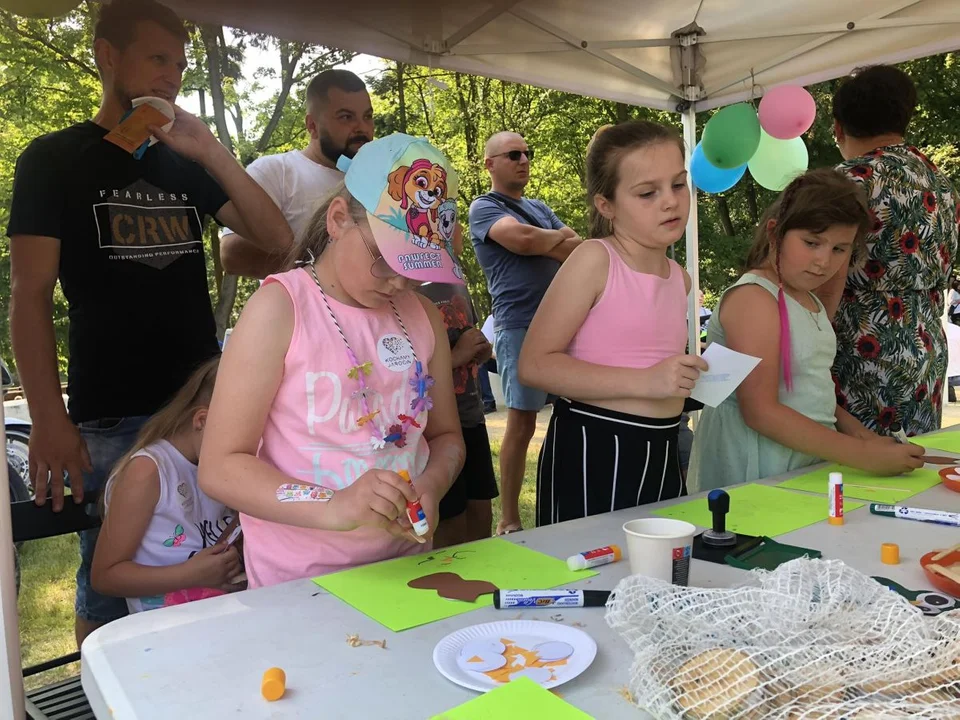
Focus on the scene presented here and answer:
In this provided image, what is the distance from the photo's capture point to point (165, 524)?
5.93ft

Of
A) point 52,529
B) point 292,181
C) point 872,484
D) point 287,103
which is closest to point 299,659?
Result: point 52,529

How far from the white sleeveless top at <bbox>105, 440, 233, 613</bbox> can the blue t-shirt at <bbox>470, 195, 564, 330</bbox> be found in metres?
2.13

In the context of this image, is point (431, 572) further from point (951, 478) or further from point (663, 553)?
point (951, 478)

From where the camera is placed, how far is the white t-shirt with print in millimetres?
2473

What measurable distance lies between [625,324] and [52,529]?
1.33 meters

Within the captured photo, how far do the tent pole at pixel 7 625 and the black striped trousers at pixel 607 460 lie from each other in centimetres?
121

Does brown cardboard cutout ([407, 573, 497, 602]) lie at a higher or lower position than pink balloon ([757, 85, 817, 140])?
lower

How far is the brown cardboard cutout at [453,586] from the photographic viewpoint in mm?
1169

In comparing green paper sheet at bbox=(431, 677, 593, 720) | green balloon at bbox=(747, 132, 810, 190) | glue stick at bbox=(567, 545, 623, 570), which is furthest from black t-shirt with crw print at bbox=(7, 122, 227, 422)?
green balloon at bbox=(747, 132, 810, 190)

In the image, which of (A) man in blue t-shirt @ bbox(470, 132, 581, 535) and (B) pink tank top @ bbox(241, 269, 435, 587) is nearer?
(B) pink tank top @ bbox(241, 269, 435, 587)

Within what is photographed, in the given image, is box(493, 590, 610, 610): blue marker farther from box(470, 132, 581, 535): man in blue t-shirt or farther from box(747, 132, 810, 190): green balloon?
box(747, 132, 810, 190): green balloon

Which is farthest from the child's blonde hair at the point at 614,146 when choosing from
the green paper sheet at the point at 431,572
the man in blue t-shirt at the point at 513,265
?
the man in blue t-shirt at the point at 513,265

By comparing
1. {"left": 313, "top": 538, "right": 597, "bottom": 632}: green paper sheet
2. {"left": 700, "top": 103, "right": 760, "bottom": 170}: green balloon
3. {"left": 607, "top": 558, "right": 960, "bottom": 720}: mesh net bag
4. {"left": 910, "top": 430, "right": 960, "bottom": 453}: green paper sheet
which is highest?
{"left": 700, "top": 103, "right": 760, "bottom": 170}: green balloon

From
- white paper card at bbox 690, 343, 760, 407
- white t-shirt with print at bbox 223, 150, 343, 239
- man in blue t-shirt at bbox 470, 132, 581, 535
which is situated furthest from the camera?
man in blue t-shirt at bbox 470, 132, 581, 535
